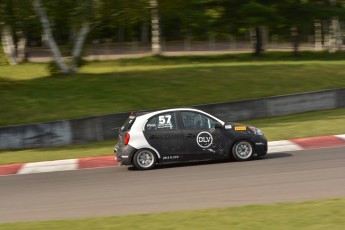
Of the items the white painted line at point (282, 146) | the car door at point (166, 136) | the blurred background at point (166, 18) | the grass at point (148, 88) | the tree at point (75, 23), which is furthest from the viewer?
the blurred background at point (166, 18)

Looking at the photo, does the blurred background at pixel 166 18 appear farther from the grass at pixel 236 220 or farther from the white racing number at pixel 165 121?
the grass at pixel 236 220

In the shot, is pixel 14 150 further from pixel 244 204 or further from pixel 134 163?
pixel 244 204

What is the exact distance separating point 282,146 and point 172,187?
5637 mm

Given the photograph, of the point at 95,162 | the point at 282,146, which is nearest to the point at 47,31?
the point at 95,162

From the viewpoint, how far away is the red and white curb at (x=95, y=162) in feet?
49.7

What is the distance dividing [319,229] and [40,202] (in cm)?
540

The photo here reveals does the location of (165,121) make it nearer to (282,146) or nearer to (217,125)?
(217,125)

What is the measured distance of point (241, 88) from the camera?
25.3m

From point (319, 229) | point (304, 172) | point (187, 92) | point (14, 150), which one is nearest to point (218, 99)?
point (187, 92)

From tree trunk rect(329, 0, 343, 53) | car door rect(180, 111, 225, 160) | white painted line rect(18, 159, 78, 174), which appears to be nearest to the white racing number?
car door rect(180, 111, 225, 160)

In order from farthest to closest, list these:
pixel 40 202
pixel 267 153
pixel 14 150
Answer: pixel 14 150 → pixel 267 153 → pixel 40 202

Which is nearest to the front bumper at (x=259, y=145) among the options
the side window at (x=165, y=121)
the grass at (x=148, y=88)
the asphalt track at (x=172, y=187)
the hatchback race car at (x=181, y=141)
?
the hatchback race car at (x=181, y=141)

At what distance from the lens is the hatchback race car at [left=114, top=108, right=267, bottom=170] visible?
13789 mm

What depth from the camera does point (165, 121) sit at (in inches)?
549
